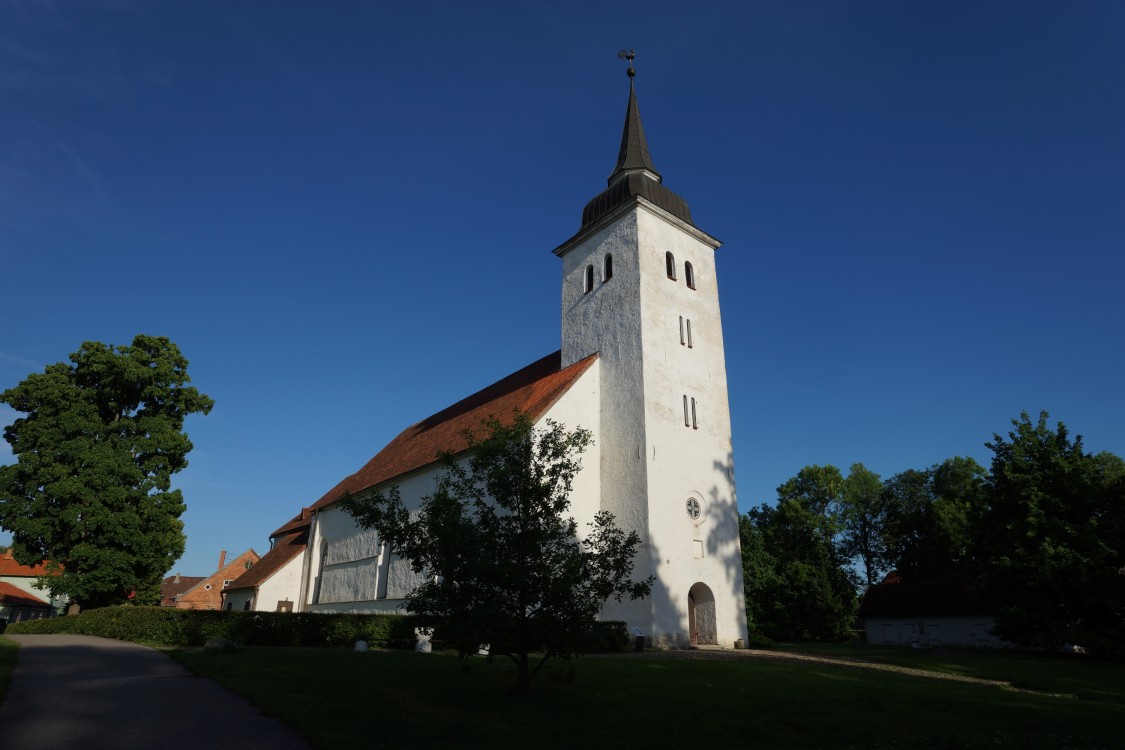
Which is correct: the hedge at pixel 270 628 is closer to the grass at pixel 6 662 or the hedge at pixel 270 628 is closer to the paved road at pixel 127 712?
the grass at pixel 6 662

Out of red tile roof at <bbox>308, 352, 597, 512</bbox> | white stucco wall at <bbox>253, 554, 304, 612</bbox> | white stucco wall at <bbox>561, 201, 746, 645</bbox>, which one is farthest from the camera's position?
white stucco wall at <bbox>253, 554, 304, 612</bbox>

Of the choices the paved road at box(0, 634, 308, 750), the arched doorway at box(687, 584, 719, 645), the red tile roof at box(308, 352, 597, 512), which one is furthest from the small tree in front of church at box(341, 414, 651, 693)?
the arched doorway at box(687, 584, 719, 645)

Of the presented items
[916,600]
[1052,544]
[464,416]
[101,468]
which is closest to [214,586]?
[101,468]

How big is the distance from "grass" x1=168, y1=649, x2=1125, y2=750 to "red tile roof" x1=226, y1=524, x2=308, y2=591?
74.4ft

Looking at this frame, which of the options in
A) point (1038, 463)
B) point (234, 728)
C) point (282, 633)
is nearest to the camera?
point (234, 728)

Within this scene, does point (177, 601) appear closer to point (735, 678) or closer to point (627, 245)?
point (627, 245)

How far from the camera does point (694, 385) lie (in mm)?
24125

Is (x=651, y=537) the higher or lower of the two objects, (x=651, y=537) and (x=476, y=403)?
the lower

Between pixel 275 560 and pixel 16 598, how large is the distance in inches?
1340

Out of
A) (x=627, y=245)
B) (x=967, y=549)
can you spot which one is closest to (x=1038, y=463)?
(x=967, y=549)

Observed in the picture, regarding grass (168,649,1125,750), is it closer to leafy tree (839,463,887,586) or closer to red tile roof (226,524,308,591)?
red tile roof (226,524,308,591)

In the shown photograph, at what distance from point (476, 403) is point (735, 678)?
2066 centimetres

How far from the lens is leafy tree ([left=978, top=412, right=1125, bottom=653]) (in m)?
19.8

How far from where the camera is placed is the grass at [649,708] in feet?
26.6
